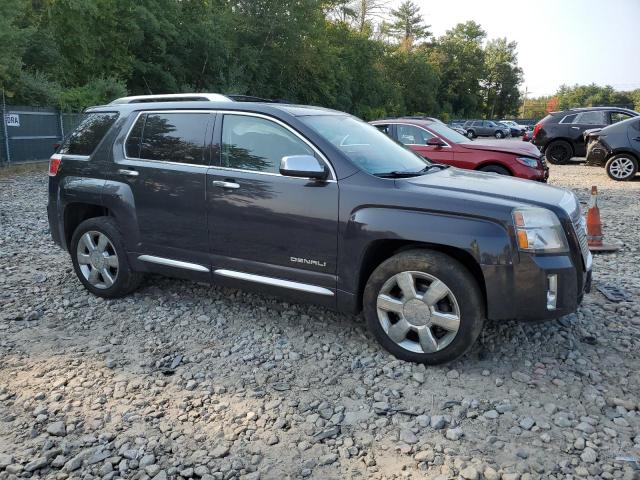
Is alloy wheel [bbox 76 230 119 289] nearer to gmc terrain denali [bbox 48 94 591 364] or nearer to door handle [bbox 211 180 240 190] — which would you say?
gmc terrain denali [bbox 48 94 591 364]

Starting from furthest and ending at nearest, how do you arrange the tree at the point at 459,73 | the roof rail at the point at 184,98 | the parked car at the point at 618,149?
the tree at the point at 459,73 < the parked car at the point at 618,149 < the roof rail at the point at 184,98

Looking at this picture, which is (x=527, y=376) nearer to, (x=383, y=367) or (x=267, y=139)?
(x=383, y=367)

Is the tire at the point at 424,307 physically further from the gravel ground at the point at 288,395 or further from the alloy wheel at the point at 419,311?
the gravel ground at the point at 288,395

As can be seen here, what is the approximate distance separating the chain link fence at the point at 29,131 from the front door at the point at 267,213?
1465cm

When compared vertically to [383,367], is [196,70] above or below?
above

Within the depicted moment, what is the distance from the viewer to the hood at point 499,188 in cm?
360

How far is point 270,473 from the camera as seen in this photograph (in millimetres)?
2693

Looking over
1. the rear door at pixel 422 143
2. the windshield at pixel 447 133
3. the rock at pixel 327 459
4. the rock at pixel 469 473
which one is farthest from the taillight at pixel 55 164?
the windshield at pixel 447 133

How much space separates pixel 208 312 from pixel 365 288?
1.59 metres

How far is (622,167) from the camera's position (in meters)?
13.2

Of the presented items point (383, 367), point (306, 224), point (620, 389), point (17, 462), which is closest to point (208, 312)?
point (306, 224)

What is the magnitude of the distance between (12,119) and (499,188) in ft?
56.2

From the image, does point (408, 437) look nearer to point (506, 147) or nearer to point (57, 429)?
point (57, 429)

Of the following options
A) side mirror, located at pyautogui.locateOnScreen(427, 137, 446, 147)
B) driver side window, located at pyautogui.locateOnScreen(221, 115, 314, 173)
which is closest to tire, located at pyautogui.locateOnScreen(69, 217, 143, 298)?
driver side window, located at pyautogui.locateOnScreen(221, 115, 314, 173)
